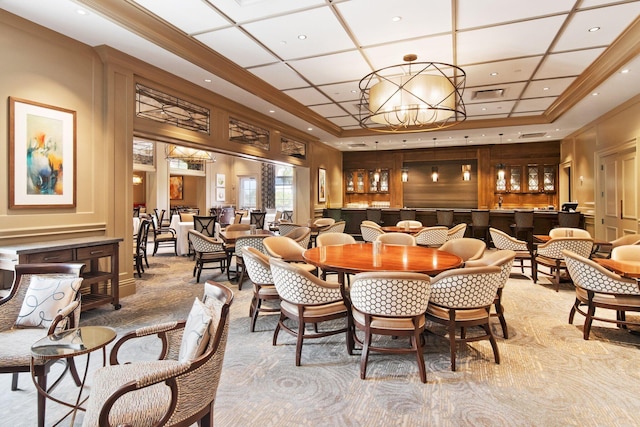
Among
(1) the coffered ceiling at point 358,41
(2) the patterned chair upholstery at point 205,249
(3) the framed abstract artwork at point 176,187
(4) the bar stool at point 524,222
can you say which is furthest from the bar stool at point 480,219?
(3) the framed abstract artwork at point 176,187

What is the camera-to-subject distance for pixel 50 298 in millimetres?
2453

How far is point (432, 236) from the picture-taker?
21.8ft

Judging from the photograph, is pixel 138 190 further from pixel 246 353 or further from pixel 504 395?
pixel 504 395

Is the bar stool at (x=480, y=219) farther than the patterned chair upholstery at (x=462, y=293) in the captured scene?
Yes

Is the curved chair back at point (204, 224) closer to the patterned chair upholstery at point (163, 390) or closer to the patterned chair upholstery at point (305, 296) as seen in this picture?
the patterned chair upholstery at point (305, 296)

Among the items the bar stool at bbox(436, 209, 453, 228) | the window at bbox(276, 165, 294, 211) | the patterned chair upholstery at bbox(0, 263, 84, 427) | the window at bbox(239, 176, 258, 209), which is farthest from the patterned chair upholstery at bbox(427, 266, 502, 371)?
the window at bbox(239, 176, 258, 209)

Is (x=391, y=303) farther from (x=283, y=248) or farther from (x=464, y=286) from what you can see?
(x=283, y=248)

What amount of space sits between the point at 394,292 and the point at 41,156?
3954mm

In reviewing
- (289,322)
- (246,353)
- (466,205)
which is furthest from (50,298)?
(466,205)

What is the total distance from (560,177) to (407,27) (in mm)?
9083

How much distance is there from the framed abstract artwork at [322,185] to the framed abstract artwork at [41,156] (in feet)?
23.5

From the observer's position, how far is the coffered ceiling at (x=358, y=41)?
3654mm

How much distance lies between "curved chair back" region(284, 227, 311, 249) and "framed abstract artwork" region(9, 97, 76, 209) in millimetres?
2897

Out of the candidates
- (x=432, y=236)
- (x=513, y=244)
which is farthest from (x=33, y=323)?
(x=513, y=244)
